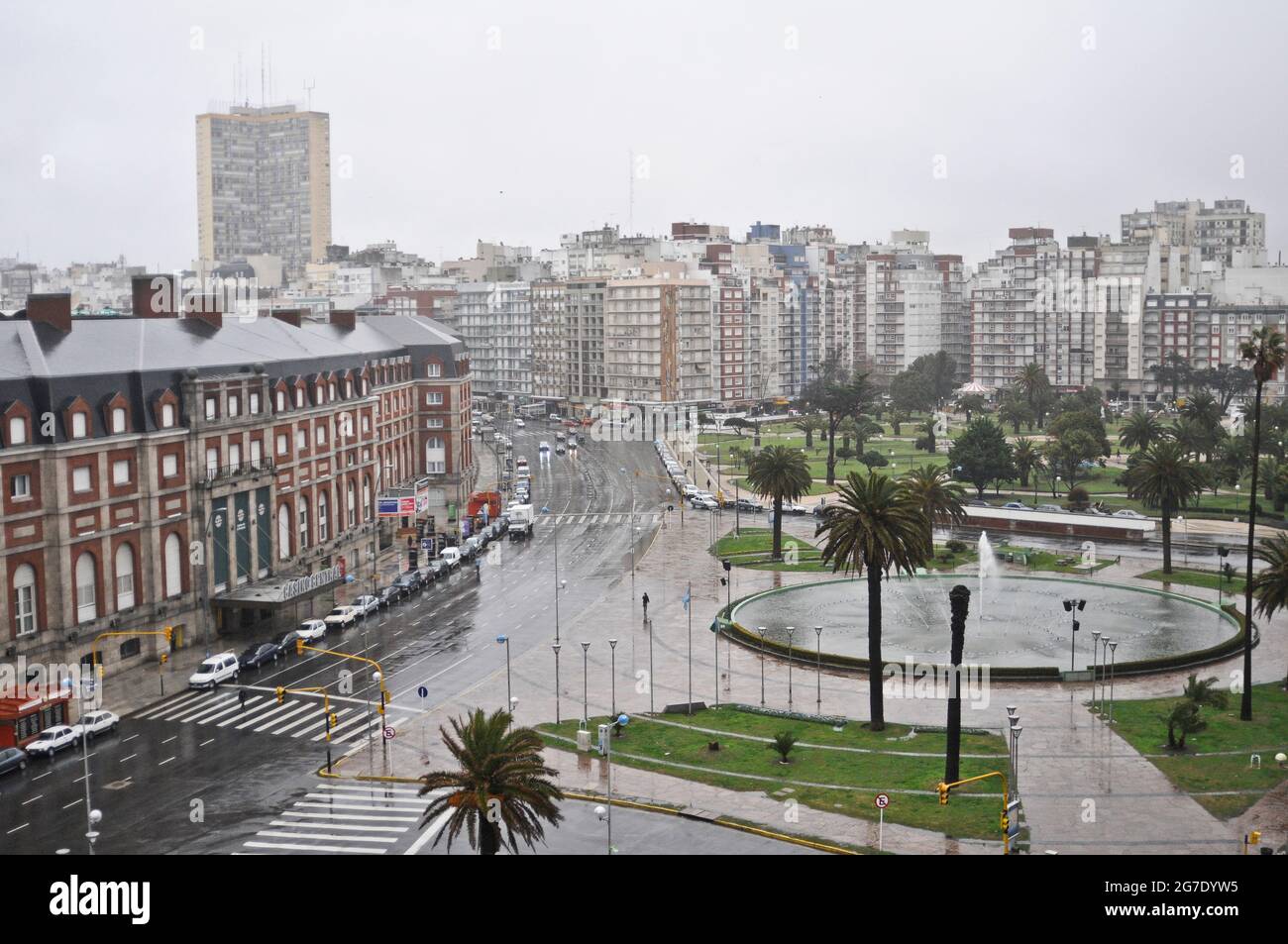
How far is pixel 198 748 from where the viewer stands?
56.5 meters

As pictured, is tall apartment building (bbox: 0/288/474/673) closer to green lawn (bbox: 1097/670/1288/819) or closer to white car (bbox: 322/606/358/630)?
white car (bbox: 322/606/358/630)

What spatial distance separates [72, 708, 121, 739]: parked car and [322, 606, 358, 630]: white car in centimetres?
1956

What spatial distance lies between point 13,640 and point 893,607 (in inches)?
1846

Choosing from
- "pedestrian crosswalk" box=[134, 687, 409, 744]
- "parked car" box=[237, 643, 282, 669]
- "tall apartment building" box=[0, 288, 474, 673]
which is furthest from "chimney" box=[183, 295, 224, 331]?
"pedestrian crosswalk" box=[134, 687, 409, 744]

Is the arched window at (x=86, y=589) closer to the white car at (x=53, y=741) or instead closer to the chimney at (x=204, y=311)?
the white car at (x=53, y=741)

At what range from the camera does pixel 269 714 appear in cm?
6153

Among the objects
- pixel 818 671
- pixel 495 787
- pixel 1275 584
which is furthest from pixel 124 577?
pixel 1275 584

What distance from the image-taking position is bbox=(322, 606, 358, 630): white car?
78.7m

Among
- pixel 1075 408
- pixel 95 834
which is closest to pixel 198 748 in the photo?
pixel 95 834

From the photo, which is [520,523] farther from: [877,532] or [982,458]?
[877,532]

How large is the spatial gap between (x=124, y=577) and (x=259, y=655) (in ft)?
25.6

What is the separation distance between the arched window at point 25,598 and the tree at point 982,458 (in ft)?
269

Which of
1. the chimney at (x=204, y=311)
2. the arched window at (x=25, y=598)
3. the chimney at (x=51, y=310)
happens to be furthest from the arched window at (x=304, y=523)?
the arched window at (x=25, y=598)

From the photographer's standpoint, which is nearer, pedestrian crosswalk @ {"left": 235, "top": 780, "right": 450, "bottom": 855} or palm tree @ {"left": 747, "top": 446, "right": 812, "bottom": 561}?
pedestrian crosswalk @ {"left": 235, "top": 780, "right": 450, "bottom": 855}
